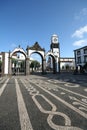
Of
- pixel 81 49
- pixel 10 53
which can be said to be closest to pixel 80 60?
pixel 81 49

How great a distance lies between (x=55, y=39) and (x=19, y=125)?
7369cm

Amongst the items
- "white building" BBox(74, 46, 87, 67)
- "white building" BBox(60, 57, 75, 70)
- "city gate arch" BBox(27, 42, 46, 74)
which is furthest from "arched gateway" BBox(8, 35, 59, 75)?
"white building" BBox(60, 57, 75, 70)

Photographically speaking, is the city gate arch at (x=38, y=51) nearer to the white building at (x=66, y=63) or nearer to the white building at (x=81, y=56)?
the white building at (x=81, y=56)

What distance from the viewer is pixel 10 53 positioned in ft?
174

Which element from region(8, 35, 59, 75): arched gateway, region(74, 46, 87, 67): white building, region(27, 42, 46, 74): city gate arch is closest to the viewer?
region(8, 35, 59, 75): arched gateway

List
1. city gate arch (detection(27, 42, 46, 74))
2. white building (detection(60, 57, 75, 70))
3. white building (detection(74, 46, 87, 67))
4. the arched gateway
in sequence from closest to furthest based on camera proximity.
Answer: the arched gateway < city gate arch (detection(27, 42, 46, 74)) < white building (detection(74, 46, 87, 67)) < white building (detection(60, 57, 75, 70))

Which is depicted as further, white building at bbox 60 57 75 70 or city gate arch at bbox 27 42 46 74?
white building at bbox 60 57 75 70

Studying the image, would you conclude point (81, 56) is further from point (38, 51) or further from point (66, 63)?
point (66, 63)

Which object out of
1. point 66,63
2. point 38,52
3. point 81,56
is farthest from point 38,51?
point 66,63

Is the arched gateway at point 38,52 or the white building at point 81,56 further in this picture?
the white building at point 81,56

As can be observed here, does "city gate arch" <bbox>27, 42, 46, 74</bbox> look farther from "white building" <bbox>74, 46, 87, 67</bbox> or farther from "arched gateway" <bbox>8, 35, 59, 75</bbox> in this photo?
"white building" <bbox>74, 46, 87, 67</bbox>

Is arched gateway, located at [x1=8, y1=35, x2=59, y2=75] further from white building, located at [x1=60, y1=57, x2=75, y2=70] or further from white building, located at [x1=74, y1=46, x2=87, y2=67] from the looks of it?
white building, located at [x1=60, y1=57, x2=75, y2=70]

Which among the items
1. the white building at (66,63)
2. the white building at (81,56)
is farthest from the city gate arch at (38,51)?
the white building at (66,63)

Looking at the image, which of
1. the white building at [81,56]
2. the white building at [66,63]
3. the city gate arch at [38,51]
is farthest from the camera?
the white building at [66,63]
